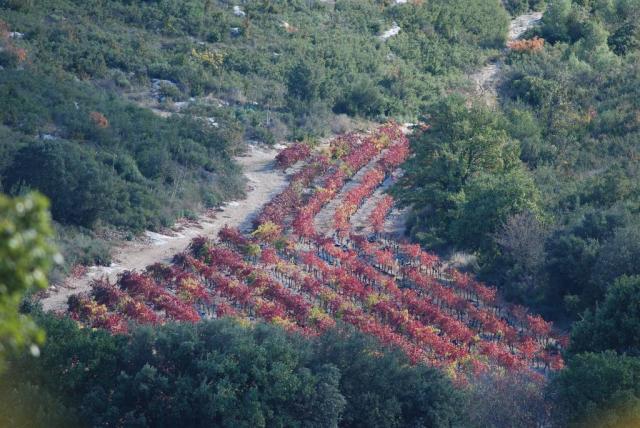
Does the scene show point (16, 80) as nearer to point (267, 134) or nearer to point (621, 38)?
point (267, 134)

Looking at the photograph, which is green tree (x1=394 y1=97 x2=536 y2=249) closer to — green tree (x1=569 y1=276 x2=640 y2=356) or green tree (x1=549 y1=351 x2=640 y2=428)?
green tree (x1=569 y1=276 x2=640 y2=356)

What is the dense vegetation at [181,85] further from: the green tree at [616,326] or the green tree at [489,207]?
the green tree at [616,326]

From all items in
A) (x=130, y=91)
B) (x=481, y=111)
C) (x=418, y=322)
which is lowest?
(x=130, y=91)

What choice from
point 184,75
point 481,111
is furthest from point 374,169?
point 184,75

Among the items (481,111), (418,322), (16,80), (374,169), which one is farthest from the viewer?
(374,169)

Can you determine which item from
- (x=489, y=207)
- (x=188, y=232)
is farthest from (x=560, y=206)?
(x=188, y=232)

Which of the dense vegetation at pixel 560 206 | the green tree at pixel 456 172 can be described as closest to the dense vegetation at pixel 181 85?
the green tree at pixel 456 172

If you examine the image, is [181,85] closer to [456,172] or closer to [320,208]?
[320,208]

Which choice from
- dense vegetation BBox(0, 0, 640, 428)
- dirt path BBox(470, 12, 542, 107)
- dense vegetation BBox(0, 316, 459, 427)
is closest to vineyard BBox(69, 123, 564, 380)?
dense vegetation BBox(0, 0, 640, 428)
